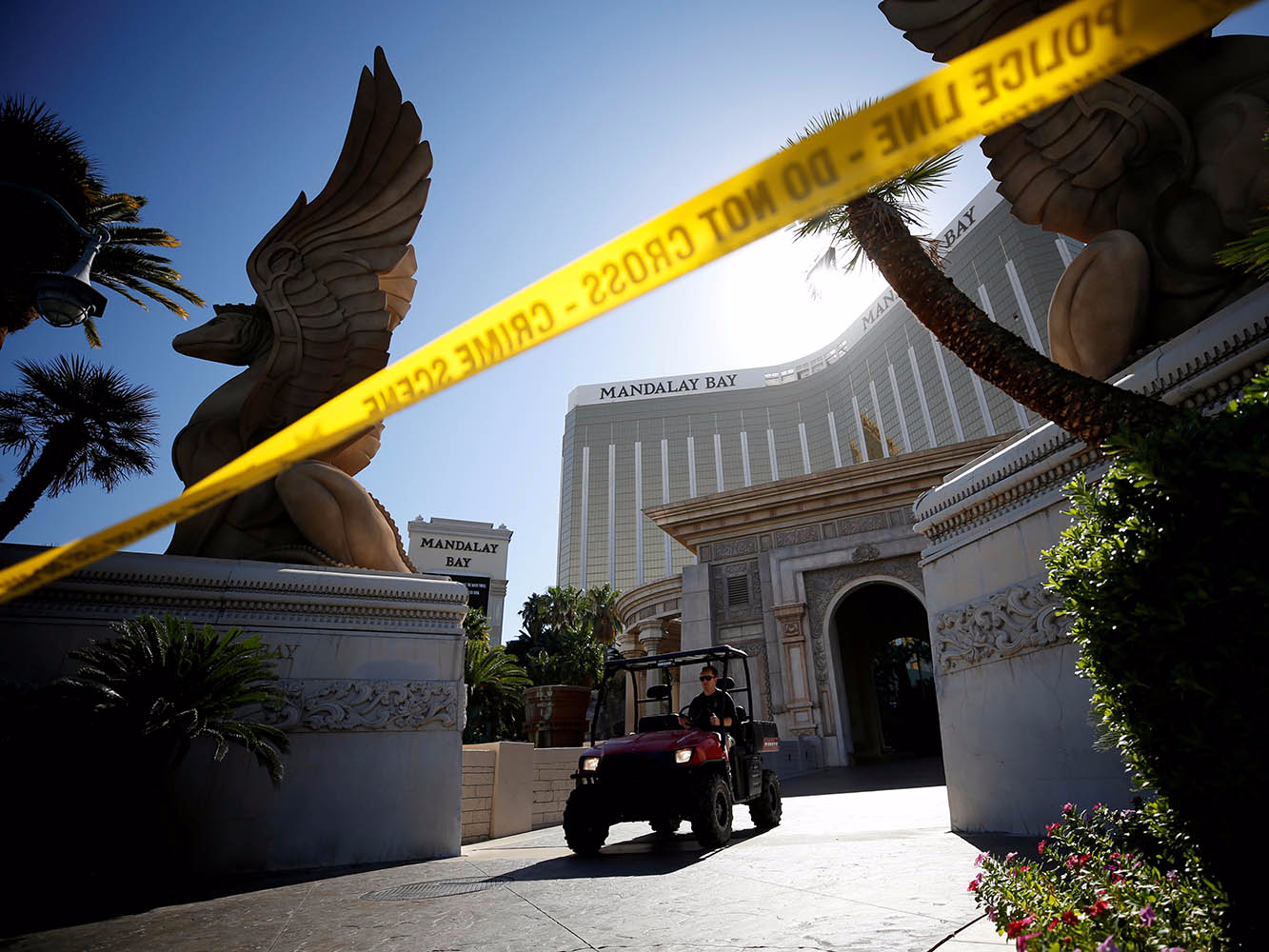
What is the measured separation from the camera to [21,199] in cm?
1361

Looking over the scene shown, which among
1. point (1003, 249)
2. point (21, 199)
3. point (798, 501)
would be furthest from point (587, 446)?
A: point (21, 199)

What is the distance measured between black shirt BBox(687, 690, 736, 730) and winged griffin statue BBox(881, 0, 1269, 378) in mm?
4729

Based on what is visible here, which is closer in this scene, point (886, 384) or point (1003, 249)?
point (1003, 249)

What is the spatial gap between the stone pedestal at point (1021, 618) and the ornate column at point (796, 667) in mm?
15222

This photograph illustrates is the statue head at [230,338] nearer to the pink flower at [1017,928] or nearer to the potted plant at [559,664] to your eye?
the pink flower at [1017,928]

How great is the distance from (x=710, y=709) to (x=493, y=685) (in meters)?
22.2

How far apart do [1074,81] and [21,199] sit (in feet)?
60.5

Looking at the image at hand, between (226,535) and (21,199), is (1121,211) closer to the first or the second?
(226,535)

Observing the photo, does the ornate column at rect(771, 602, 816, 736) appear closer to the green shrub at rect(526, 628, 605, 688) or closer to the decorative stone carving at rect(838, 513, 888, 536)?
the decorative stone carving at rect(838, 513, 888, 536)

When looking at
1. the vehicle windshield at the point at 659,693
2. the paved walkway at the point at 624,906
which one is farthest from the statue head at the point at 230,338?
the paved walkway at the point at 624,906

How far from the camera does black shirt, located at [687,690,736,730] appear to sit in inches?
289

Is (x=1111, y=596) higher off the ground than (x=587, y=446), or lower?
lower

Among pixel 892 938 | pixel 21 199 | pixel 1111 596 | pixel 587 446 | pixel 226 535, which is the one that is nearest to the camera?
pixel 1111 596

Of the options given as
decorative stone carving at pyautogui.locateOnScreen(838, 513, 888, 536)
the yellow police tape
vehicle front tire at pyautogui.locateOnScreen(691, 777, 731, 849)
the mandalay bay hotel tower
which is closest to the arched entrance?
decorative stone carving at pyautogui.locateOnScreen(838, 513, 888, 536)
